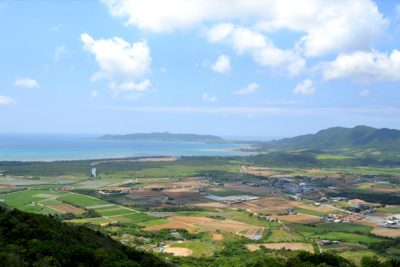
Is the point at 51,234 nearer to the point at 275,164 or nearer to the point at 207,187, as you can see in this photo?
the point at 207,187

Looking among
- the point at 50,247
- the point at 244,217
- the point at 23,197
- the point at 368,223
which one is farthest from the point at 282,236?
the point at 23,197

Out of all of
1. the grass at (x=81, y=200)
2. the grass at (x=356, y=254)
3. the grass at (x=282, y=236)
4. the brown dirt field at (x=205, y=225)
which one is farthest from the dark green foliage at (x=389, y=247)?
the grass at (x=81, y=200)

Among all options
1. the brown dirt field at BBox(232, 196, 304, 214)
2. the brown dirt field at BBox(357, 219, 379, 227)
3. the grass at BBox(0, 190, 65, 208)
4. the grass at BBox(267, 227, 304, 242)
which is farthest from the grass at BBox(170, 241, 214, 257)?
the grass at BBox(0, 190, 65, 208)

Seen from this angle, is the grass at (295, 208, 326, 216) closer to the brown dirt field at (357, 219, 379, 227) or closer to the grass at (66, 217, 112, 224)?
the brown dirt field at (357, 219, 379, 227)

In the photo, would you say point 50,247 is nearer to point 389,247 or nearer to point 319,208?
point 389,247

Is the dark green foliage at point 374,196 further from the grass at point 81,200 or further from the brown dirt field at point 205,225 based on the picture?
the grass at point 81,200
